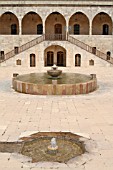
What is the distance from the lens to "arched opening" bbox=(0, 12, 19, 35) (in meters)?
33.5

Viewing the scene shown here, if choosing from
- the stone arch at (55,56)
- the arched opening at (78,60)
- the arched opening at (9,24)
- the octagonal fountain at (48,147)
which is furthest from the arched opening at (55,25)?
the octagonal fountain at (48,147)

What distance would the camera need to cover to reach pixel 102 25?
33.8m

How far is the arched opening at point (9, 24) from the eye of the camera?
33.5 meters

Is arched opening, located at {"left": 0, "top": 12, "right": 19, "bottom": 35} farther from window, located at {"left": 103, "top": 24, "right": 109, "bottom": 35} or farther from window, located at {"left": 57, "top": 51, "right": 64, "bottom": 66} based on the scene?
window, located at {"left": 103, "top": 24, "right": 109, "bottom": 35}

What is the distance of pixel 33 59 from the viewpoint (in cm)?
3012

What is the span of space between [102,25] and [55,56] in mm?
7118

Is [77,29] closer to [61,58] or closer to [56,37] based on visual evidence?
[56,37]

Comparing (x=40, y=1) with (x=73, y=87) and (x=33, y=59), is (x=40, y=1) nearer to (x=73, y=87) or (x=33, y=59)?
(x=33, y=59)

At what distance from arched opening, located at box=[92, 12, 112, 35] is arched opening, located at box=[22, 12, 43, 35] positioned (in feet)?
21.5

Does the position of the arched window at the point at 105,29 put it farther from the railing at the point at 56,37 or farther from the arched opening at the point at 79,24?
the railing at the point at 56,37

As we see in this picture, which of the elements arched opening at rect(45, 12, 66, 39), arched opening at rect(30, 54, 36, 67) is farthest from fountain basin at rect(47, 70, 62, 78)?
arched opening at rect(45, 12, 66, 39)

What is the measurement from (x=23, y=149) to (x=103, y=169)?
2.13 metres

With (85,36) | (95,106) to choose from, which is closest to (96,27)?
(85,36)

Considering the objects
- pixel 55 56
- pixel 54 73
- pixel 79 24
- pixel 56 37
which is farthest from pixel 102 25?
pixel 54 73
